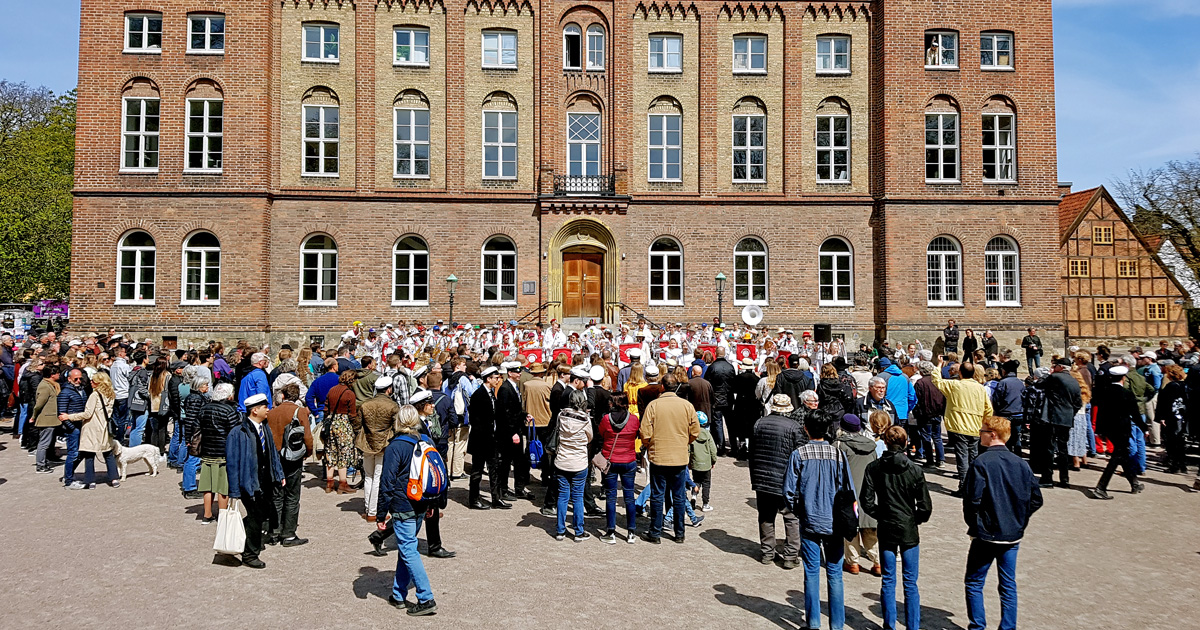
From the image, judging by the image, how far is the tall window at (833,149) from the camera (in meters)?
28.0

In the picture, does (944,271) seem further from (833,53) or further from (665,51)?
(665,51)

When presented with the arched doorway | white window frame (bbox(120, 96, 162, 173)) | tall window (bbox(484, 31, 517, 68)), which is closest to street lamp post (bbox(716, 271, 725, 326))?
the arched doorway

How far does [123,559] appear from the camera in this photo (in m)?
8.13

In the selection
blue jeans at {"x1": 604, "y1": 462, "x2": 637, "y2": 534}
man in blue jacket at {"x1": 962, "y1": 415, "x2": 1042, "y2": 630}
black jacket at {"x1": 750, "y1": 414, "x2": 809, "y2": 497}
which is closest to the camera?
man in blue jacket at {"x1": 962, "y1": 415, "x2": 1042, "y2": 630}

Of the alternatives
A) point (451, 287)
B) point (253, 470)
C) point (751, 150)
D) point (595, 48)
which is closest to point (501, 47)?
point (595, 48)

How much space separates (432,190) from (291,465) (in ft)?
63.7

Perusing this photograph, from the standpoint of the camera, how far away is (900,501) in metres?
6.11

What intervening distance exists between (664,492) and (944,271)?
22.3 m

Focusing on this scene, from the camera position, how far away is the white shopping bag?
7.64m

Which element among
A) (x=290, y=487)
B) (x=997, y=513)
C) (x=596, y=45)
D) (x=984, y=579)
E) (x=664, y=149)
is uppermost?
(x=596, y=45)

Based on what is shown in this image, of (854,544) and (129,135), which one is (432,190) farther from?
(854,544)

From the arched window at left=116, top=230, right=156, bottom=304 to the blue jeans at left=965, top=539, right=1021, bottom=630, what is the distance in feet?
88.6

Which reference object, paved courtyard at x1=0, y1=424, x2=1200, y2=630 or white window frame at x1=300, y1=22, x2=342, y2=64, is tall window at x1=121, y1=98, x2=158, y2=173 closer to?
white window frame at x1=300, y1=22, x2=342, y2=64

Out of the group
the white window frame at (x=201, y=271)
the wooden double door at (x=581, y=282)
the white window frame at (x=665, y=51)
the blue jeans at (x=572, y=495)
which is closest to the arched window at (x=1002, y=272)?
the white window frame at (x=665, y=51)
